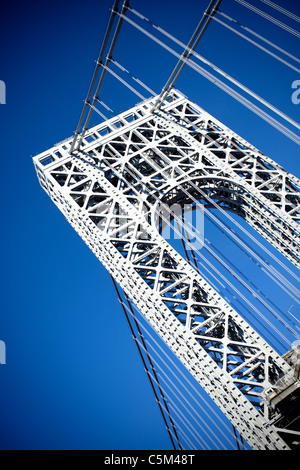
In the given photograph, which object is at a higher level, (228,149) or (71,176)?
(71,176)

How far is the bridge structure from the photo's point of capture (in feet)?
37.1

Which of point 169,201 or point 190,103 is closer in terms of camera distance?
point 169,201

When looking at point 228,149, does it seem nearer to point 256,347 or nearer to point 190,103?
point 190,103

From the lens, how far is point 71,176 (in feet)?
55.0

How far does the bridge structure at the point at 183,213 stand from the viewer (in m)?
11.3

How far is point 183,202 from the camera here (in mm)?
17516

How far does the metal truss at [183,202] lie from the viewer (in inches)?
450

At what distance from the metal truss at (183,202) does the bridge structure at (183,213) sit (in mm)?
44

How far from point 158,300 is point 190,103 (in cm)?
1122

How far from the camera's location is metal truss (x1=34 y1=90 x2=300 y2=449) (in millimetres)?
11438

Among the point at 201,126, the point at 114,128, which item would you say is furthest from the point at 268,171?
the point at 114,128

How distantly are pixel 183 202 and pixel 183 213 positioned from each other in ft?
1.58

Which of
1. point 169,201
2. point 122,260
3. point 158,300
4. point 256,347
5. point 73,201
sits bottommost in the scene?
point 256,347

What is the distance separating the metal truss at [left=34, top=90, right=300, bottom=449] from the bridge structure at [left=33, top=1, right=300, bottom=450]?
4 cm
